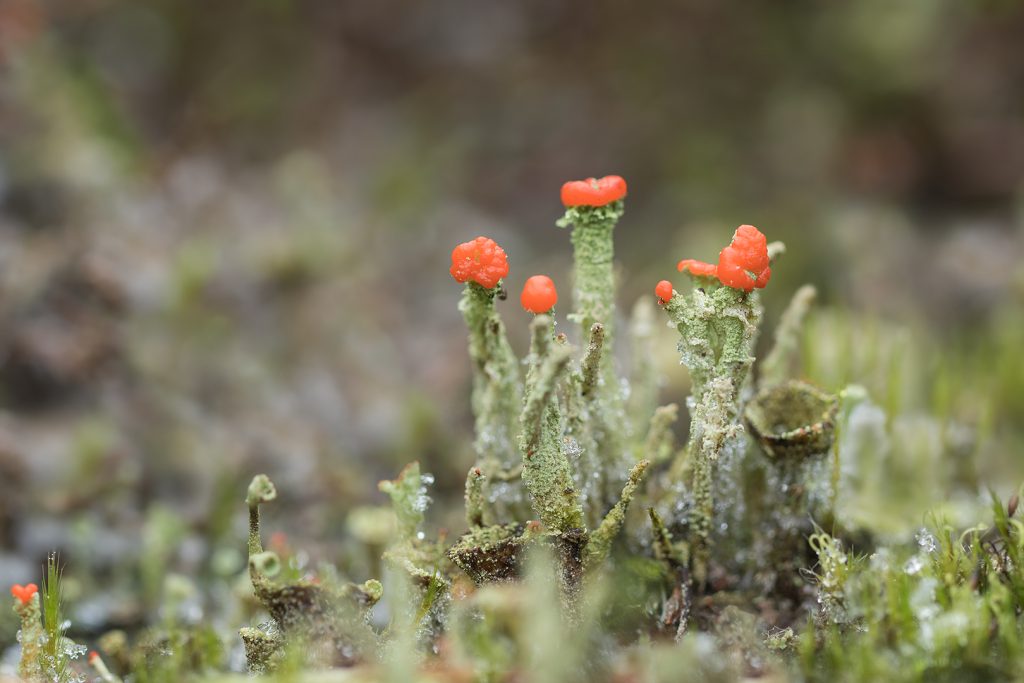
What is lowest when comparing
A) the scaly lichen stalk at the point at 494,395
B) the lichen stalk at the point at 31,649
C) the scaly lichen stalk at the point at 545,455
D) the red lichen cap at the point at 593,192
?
the lichen stalk at the point at 31,649

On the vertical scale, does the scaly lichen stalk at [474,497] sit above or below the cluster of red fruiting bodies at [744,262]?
below

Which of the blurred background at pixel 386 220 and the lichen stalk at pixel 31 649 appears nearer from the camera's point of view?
the lichen stalk at pixel 31 649

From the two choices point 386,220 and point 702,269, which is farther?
point 386,220

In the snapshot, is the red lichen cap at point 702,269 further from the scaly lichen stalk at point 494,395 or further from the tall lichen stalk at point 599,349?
the scaly lichen stalk at point 494,395

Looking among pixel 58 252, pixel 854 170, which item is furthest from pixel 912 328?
pixel 58 252

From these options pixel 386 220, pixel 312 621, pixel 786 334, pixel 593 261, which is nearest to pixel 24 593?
pixel 312 621

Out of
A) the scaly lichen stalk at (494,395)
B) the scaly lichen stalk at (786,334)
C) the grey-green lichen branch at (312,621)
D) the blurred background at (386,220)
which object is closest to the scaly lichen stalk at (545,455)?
the scaly lichen stalk at (494,395)

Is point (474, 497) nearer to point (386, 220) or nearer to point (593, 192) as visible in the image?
point (593, 192)
